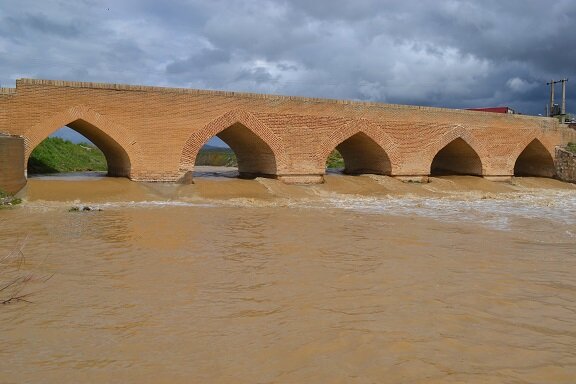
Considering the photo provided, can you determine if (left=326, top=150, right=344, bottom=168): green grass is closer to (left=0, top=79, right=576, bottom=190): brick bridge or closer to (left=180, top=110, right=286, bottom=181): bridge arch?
(left=0, top=79, right=576, bottom=190): brick bridge

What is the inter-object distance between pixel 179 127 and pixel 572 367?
34.4ft

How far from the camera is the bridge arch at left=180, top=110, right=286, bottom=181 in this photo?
1217 cm

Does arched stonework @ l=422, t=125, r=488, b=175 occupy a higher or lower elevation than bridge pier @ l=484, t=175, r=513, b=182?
higher

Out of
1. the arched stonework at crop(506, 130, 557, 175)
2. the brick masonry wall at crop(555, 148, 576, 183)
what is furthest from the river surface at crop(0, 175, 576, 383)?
the brick masonry wall at crop(555, 148, 576, 183)

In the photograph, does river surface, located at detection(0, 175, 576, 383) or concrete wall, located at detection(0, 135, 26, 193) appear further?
concrete wall, located at detection(0, 135, 26, 193)

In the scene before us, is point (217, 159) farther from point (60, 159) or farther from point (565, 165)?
point (565, 165)

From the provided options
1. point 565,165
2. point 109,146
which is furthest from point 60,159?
point 565,165

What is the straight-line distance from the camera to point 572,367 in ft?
8.21

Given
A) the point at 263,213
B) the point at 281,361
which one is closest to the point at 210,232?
the point at 263,213

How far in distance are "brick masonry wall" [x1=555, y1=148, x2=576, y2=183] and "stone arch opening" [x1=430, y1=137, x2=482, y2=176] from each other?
3703 mm

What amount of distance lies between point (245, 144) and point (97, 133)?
13.6 feet

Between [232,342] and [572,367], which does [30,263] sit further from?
[572,367]

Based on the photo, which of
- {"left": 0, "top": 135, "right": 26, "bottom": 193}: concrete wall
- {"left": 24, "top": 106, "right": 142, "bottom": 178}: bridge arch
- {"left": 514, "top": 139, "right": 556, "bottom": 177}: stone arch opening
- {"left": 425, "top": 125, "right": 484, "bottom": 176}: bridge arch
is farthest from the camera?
{"left": 514, "top": 139, "right": 556, "bottom": 177}: stone arch opening

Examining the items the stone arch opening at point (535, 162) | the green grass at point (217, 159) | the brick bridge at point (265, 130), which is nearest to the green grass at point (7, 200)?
the brick bridge at point (265, 130)
